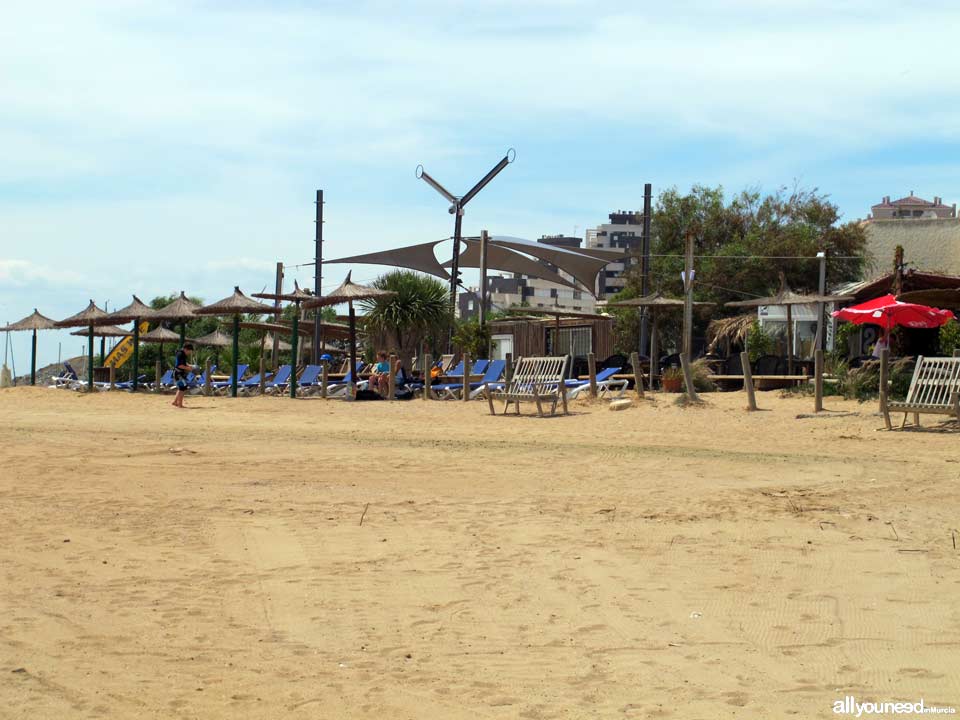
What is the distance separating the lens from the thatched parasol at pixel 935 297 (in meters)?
15.2

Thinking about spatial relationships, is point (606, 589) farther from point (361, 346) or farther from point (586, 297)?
point (586, 297)

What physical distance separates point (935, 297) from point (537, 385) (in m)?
5.59

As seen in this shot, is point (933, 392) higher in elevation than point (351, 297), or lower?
lower

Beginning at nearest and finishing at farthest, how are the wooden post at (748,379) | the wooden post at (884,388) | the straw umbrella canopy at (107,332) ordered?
1. the wooden post at (884,388)
2. the wooden post at (748,379)
3. the straw umbrella canopy at (107,332)

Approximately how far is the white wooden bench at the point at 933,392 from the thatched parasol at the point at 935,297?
1.06m

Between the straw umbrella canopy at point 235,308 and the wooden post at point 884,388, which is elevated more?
the straw umbrella canopy at point 235,308

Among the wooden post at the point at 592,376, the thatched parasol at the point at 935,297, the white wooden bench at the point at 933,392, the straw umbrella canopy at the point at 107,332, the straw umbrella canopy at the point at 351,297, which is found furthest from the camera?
the straw umbrella canopy at the point at 107,332

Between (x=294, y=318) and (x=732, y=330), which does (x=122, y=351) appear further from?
(x=732, y=330)

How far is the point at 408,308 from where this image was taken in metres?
30.8

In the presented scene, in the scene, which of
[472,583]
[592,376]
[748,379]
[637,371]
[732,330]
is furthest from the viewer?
[732,330]

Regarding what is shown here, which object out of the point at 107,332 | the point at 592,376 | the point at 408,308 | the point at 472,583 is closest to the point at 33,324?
the point at 107,332

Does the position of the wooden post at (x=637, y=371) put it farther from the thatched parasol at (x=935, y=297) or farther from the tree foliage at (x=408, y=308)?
the tree foliage at (x=408, y=308)

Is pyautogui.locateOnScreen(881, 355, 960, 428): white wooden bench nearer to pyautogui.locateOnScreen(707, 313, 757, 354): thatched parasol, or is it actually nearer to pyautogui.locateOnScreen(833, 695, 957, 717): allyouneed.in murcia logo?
pyautogui.locateOnScreen(833, 695, 957, 717): allyouneed.in murcia logo

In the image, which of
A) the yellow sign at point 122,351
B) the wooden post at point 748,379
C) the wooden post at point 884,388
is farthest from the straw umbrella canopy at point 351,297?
the yellow sign at point 122,351
